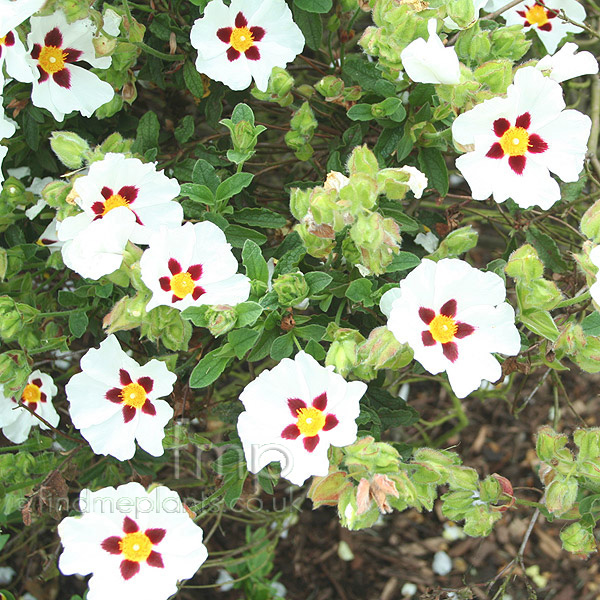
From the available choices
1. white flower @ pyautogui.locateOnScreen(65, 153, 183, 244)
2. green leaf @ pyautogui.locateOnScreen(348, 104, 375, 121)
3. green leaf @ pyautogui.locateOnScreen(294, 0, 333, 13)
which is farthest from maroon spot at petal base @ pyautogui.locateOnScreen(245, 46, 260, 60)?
white flower @ pyautogui.locateOnScreen(65, 153, 183, 244)

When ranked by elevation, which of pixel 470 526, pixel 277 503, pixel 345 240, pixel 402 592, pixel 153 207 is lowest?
pixel 402 592

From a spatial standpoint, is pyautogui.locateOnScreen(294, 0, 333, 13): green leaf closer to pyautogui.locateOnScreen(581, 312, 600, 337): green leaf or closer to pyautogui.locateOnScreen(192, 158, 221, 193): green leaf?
pyautogui.locateOnScreen(192, 158, 221, 193): green leaf

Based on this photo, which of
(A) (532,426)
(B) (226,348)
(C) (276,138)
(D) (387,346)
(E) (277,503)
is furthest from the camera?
(A) (532,426)

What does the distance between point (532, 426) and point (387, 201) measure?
1624 mm

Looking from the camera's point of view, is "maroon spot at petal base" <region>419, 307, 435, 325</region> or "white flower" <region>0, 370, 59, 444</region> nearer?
"maroon spot at petal base" <region>419, 307, 435, 325</region>

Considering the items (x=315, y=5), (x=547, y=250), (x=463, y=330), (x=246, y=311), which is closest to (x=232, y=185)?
(x=246, y=311)

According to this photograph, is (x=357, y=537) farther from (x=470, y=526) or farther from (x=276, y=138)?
(x=276, y=138)

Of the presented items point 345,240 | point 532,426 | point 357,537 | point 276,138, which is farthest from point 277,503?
point 345,240

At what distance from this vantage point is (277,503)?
2.52 metres

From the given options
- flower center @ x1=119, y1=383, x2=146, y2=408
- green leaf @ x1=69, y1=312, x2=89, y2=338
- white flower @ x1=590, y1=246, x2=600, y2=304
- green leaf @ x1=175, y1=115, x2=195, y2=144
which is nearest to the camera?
white flower @ x1=590, y1=246, x2=600, y2=304

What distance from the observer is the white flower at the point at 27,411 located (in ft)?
5.67

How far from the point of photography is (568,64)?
4.66 feet

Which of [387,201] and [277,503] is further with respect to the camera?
[277,503]

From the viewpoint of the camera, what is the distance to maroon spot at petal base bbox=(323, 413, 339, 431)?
1.26m
